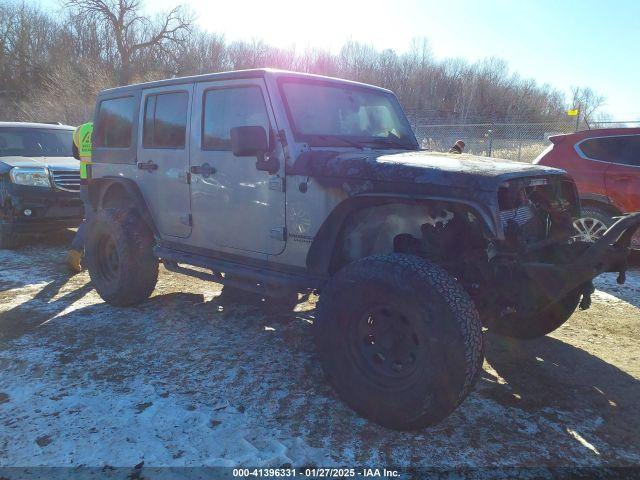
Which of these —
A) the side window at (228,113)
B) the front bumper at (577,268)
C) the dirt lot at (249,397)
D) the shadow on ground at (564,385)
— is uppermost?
the side window at (228,113)

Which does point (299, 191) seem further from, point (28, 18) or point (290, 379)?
point (28, 18)

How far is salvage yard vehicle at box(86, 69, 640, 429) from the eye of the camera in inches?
99.6

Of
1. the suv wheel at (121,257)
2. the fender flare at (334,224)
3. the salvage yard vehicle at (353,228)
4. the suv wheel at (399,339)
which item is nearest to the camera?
the suv wheel at (399,339)

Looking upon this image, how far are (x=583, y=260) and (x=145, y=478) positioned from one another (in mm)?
2485

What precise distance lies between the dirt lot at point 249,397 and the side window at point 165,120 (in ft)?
5.16

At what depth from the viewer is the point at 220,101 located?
12.4ft

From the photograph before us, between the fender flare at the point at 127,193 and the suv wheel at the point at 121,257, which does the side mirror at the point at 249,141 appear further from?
the suv wheel at the point at 121,257

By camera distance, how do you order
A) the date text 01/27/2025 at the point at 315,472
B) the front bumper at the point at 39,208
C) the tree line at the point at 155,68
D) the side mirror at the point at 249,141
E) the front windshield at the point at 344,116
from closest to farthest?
the date text 01/27/2025 at the point at 315,472 → the side mirror at the point at 249,141 → the front windshield at the point at 344,116 → the front bumper at the point at 39,208 → the tree line at the point at 155,68

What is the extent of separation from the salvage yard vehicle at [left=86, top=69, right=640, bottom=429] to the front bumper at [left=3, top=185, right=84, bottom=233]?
8.88 feet

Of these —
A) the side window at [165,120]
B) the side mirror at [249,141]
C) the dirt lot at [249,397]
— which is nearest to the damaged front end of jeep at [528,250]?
the dirt lot at [249,397]

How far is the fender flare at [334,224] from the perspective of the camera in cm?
283

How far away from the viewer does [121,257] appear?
14.4ft

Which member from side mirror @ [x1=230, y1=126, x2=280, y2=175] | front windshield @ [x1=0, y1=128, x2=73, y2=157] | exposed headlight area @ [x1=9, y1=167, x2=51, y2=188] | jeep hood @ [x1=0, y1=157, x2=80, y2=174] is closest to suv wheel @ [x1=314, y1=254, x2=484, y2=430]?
side mirror @ [x1=230, y1=126, x2=280, y2=175]

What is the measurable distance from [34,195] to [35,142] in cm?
148
